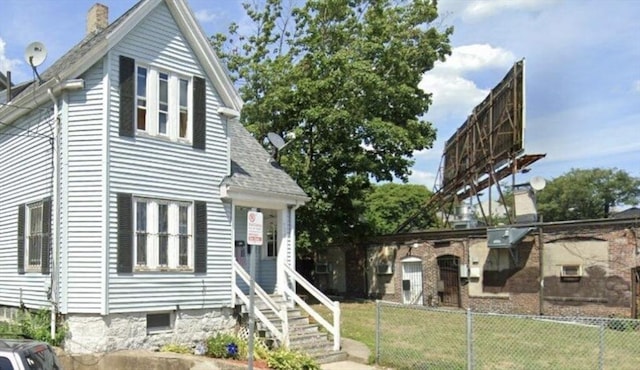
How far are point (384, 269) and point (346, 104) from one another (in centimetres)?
789

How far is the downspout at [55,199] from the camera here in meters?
12.0

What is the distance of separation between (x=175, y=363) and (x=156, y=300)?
5.74 feet

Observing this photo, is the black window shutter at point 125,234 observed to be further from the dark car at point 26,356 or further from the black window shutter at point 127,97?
the dark car at point 26,356

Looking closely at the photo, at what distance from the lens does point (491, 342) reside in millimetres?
14906

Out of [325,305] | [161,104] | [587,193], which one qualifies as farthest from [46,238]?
[587,193]

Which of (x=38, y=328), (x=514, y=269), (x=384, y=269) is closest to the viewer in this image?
(x=38, y=328)

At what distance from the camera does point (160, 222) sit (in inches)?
506

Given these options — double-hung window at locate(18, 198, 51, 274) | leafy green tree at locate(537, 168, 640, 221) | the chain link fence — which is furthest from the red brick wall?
leafy green tree at locate(537, 168, 640, 221)

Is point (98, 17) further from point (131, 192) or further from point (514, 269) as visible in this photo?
point (514, 269)

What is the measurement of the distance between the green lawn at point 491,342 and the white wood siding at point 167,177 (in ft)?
14.2

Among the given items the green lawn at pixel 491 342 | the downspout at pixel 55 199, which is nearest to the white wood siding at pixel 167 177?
the downspout at pixel 55 199

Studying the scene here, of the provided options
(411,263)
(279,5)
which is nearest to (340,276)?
(411,263)

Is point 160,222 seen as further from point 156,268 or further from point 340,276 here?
point 340,276

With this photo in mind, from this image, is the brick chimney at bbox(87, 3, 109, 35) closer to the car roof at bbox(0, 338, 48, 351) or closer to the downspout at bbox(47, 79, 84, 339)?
the downspout at bbox(47, 79, 84, 339)
